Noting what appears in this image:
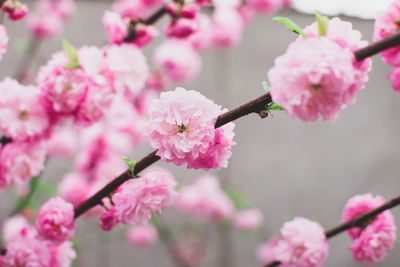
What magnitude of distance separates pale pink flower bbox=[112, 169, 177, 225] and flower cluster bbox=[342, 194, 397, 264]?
1.26 feet

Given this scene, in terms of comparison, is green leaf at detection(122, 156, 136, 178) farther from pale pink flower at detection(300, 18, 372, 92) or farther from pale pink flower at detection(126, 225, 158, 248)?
pale pink flower at detection(126, 225, 158, 248)

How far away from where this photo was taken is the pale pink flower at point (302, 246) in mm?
701

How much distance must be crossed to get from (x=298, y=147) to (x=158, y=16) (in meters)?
1.34

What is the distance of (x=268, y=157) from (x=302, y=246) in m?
1.34

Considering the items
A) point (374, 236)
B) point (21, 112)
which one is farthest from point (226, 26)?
point (374, 236)

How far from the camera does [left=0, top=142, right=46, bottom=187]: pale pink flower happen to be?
30.8 inches

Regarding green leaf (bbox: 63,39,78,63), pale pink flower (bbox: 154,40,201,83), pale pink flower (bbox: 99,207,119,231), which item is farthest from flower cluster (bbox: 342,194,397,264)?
pale pink flower (bbox: 154,40,201,83)

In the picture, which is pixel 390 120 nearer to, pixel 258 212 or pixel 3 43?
→ pixel 258 212

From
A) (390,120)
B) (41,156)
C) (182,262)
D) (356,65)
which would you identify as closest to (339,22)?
(356,65)

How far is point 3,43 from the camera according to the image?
0.66 meters

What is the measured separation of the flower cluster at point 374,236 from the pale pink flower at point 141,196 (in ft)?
1.26

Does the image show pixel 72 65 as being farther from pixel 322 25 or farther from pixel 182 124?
pixel 322 25

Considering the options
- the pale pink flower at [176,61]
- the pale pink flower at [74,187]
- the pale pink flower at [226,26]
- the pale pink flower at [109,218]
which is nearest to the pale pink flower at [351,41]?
the pale pink flower at [109,218]

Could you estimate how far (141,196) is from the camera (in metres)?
0.58
